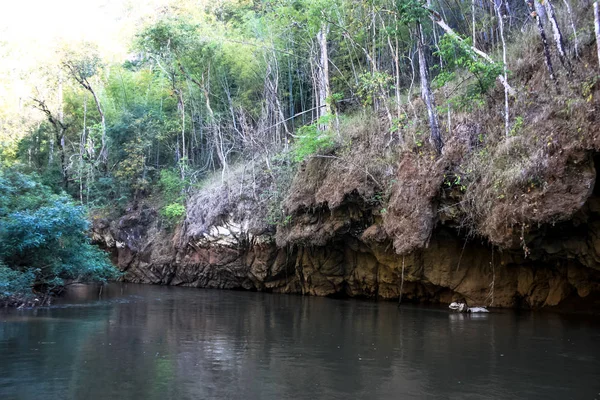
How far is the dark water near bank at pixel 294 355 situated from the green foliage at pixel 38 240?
1.99 metres

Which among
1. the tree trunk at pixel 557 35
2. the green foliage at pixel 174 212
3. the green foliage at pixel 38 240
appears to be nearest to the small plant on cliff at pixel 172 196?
the green foliage at pixel 174 212

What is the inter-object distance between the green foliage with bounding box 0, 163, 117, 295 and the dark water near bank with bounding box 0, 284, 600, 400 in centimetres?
199

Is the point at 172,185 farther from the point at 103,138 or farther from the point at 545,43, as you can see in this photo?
the point at 545,43

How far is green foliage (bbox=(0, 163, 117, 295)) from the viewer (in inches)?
637

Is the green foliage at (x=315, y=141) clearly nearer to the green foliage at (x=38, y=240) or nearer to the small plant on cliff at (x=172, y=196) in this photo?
the green foliage at (x=38, y=240)

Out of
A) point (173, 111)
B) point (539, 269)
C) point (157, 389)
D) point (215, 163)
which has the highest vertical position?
point (173, 111)

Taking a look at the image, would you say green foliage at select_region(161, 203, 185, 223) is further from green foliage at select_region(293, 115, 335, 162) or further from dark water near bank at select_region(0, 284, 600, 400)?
dark water near bank at select_region(0, 284, 600, 400)

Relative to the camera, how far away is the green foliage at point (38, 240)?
1619 cm

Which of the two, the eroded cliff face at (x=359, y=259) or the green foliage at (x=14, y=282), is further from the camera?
the green foliage at (x=14, y=282)

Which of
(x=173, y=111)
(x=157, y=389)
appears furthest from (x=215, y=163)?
(x=157, y=389)

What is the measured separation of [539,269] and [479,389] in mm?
10085

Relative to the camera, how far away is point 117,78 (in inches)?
1308

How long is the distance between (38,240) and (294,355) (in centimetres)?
1062

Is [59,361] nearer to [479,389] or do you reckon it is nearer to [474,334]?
[479,389]
